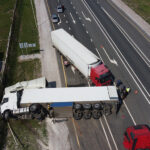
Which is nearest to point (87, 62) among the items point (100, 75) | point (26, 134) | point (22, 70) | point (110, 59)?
point (100, 75)

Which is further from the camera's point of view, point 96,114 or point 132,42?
point 132,42

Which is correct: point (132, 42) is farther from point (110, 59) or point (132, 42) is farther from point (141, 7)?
point (141, 7)

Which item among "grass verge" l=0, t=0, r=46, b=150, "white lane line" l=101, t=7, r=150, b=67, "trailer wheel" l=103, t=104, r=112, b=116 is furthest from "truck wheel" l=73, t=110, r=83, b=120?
"white lane line" l=101, t=7, r=150, b=67

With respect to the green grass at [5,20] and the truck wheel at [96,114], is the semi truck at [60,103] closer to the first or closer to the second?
the truck wheel at [96,114]

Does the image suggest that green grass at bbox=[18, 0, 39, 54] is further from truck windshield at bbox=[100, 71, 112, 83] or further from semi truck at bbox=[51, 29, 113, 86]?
truck windshield at bbox=[100, 71, 112, 83]

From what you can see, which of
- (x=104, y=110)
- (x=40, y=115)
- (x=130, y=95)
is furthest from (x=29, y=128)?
(x=130, y=95)

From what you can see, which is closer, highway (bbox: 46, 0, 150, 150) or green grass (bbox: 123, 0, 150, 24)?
highway (bbox: 46, 0, 150, 150)

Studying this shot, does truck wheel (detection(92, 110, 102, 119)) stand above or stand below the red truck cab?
below

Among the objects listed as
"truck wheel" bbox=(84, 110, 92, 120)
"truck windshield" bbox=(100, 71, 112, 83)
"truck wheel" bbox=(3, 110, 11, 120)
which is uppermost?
"truck windshield" bbox=(100, 71, 112, 83)
